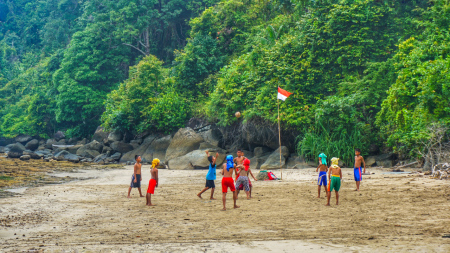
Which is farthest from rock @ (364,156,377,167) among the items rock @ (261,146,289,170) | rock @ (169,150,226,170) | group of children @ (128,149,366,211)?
rock @ (169,150,226,170)

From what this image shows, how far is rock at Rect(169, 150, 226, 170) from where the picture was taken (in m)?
22.9

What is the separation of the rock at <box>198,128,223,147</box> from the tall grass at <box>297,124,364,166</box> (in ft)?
26.5

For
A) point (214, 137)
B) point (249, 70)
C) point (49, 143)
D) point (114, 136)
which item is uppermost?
point (249, 70)

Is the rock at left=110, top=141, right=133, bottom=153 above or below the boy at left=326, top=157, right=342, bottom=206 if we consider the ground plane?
above

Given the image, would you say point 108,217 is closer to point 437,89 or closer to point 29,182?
point 29,182

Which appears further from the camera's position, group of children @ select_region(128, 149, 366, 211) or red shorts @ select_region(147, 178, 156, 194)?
red shorts @ select_region(147, 178, 156, 194)

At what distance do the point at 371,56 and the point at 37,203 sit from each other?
56.3 ft

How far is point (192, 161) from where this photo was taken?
2308 centimetres

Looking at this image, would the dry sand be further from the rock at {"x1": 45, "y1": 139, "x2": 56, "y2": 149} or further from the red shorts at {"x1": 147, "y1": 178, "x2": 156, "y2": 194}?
the rock at {"x1": 45, "y1": 139, "x2": 56, "y2": 149}

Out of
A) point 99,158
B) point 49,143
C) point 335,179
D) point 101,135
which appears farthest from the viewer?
point 49,143

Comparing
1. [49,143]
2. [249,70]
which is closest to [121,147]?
[249,70]

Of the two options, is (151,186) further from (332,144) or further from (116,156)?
(116,156)

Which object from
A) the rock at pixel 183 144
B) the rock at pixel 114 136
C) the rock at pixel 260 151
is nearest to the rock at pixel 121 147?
the rock at pixel 114 136

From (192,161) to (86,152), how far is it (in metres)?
13.9
